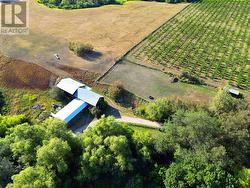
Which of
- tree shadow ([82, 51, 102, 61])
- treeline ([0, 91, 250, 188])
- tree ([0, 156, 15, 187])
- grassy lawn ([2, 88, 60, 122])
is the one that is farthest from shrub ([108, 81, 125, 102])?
tree ([0, 156, 15, 187])

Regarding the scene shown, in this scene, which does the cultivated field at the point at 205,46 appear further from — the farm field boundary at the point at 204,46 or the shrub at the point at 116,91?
the shrub at the point at 116,91

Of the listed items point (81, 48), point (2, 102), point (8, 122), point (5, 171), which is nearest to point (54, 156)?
point (5, 171)

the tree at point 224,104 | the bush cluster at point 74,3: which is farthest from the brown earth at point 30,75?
the bush cluster at point 74,3

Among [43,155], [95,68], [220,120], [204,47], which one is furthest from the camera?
[204,47]

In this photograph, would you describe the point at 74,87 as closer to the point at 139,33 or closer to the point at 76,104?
the point at 76,104

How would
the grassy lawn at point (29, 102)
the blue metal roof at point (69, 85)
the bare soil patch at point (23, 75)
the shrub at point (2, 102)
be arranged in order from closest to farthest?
the grassy lawn at point (29, 102), the shrub at point (2, 102), the blue metal roof at point (69, 85), the bare soil patch at point (23, 75)

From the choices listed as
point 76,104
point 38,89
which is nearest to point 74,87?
point 76,104

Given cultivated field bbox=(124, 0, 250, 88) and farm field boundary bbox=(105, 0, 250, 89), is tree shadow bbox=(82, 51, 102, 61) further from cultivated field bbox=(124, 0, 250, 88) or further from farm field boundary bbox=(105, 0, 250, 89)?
cultivated field bbox=(124, 0, 250, 88)
